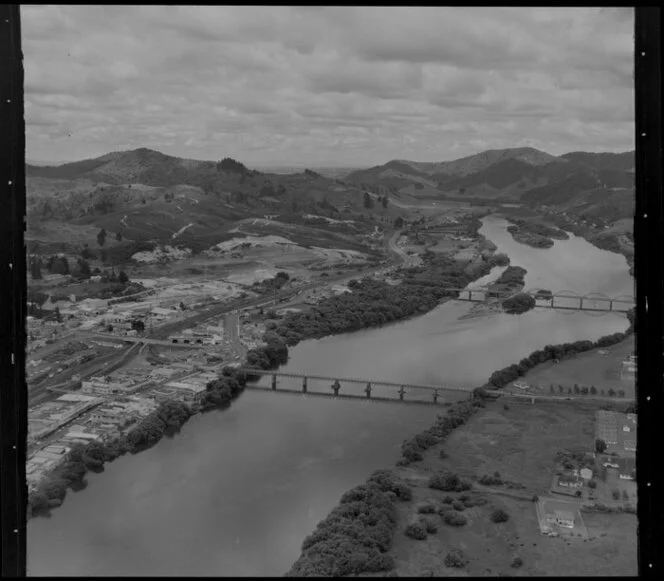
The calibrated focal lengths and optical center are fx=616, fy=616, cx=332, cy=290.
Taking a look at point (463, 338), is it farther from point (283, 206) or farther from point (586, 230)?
point (283, 206)

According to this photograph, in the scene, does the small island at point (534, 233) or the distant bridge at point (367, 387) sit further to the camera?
the small island at point (534, 233)

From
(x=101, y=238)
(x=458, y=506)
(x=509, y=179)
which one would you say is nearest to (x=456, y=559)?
(x=458, y=506)

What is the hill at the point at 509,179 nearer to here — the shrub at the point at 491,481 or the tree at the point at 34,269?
the shrub at the point at 491,481

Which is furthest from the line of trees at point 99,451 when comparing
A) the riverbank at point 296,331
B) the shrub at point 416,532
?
the shrub at point 416,532

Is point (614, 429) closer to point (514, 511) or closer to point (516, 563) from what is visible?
point (514, 511)

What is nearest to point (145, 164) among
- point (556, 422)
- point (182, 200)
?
point (182, 200)

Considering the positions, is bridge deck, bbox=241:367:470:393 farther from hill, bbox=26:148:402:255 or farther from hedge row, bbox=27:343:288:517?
hill, bbox=26:148:402:255
